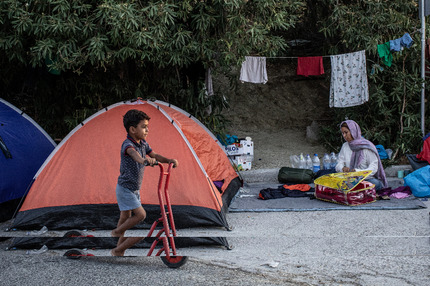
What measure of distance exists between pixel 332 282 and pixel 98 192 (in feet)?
8.88

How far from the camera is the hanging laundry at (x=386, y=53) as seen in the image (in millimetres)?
8020

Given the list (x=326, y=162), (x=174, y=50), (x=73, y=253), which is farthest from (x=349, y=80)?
(x=73, y=253)

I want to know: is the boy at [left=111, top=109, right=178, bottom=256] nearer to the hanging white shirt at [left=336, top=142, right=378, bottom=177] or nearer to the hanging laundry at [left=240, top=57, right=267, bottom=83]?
the hanging white shirt at [left=336, top=142, right=378, bottom=177]

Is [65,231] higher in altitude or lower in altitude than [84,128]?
lower

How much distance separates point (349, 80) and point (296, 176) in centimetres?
209

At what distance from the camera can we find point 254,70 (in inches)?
338

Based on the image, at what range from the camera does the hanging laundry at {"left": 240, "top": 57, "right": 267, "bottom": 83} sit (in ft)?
27.9

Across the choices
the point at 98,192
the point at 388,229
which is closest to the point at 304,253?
the point at 388,229

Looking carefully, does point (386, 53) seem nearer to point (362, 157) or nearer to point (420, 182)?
point (362, 157)

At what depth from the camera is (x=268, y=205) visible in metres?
6.28

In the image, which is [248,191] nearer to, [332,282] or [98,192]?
[98,192]

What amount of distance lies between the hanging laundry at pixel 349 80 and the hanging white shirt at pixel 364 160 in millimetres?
1880

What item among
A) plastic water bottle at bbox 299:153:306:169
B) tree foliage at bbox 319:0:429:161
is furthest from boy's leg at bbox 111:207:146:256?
tree foliage at bbox 319:0:429:161

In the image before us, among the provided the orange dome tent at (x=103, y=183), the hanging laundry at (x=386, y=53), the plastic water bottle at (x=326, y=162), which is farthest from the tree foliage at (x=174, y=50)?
the orange dome tent at (x=103, y=183)
